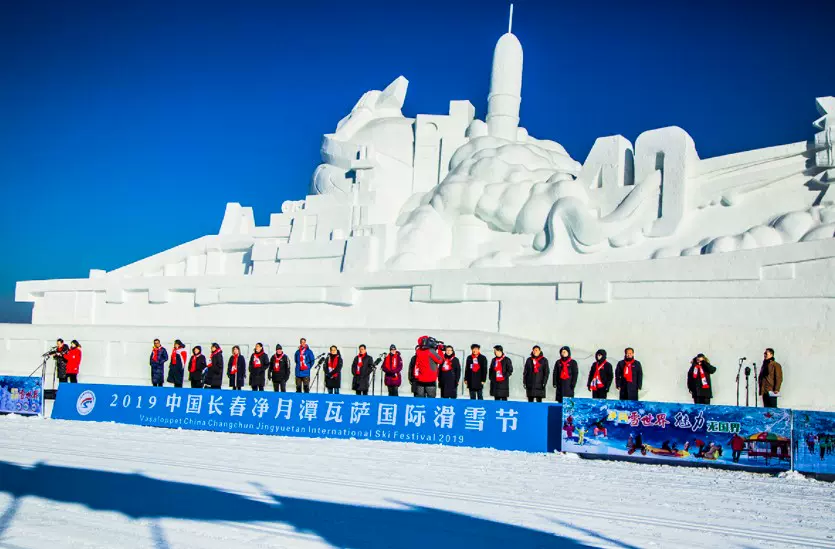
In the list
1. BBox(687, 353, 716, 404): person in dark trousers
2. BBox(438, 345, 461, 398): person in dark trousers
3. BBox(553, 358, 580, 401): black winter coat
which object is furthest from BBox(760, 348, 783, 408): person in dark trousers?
BBox(438, 345, 461, 398): person in dark trousers

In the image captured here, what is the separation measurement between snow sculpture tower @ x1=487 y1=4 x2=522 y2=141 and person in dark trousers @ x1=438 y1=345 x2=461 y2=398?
445 inches

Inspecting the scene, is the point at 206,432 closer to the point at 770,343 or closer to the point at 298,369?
the point at 298,369

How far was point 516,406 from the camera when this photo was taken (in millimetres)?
11359

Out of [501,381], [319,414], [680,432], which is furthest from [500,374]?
[680,432]

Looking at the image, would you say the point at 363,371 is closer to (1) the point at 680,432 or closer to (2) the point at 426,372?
(2) the point at 426,372

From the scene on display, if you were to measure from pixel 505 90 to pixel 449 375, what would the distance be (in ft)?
40.7

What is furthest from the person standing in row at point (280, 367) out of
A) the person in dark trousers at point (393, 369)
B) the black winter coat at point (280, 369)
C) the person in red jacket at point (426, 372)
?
the person in red jacket at point (426, 372)

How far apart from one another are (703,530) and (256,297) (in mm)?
16460

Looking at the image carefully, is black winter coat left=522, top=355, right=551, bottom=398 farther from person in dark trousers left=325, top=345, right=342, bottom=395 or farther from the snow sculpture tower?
the snow sculpture tower

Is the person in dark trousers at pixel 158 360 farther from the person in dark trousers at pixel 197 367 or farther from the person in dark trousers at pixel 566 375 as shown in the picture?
the person in dark trousers at pixel 566 375

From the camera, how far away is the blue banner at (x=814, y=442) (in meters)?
9.53

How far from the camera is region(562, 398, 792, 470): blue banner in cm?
988

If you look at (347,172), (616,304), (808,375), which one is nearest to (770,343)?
(808,375)

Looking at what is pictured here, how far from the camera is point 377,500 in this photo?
24.4 feet
